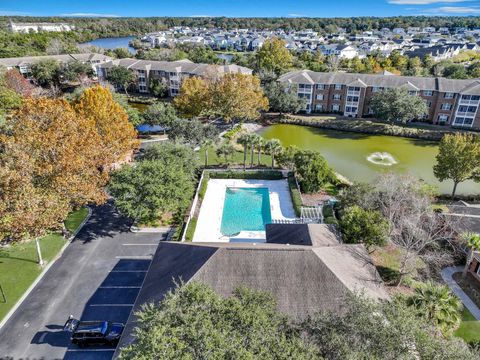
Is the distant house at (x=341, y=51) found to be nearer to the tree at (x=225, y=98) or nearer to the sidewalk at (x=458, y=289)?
the tree at (x=225, y=98)

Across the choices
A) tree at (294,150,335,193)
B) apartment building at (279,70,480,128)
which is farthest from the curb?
apartment building at (279,70,480,128)

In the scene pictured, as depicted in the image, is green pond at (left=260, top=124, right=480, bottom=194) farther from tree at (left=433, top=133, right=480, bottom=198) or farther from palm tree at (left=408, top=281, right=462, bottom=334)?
palm tree at (left=408, top=281, right=462, bottom=334)

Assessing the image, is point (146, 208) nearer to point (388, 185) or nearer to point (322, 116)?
point (388, 185)

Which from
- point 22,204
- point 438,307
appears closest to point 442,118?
point 438,307

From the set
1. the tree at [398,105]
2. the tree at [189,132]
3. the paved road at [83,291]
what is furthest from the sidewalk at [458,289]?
the tree at [398,105]

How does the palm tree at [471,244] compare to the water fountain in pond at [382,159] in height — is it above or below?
above
